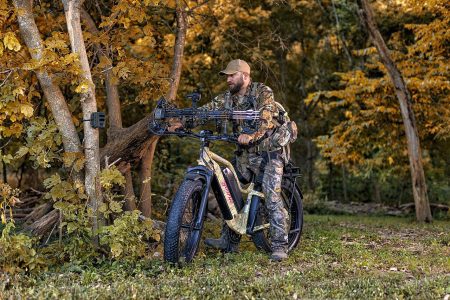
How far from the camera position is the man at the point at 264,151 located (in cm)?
757

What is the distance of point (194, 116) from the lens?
7.02 meters

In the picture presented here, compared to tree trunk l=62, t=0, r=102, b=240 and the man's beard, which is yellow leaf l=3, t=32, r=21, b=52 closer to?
tree trunk l=62, t=0, r=102, b=240

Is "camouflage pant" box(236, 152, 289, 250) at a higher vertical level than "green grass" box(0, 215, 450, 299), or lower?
higher

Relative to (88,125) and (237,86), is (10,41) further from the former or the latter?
(237,86)

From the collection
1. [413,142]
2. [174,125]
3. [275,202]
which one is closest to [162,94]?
[174,125]

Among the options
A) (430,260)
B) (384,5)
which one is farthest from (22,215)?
(384,5)

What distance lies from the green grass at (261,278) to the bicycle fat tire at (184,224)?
0.45 feet

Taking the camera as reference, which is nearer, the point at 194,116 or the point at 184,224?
the point at 184,224

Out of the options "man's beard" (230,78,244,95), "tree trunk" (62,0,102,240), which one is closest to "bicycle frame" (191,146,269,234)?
"man's beard" (230,78,244,95)

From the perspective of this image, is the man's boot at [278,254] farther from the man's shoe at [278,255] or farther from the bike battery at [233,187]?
the bike battery at [233,187]

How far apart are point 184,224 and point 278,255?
1.18 meters

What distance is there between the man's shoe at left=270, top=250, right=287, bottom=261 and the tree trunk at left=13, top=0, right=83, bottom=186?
7.01 feet

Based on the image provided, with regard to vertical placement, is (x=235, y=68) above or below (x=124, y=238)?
above

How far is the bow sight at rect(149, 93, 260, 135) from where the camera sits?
6957 millimetres
